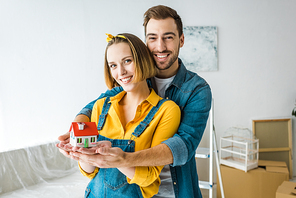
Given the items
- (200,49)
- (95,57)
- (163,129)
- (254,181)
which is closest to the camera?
(163,129)

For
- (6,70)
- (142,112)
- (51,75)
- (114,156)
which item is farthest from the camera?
(51,75)

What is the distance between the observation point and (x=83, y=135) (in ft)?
2.73

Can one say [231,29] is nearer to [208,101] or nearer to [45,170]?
[208,101]

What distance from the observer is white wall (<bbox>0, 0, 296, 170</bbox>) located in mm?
2822

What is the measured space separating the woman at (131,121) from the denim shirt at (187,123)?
6 centimetres

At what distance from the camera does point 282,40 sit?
3400mm

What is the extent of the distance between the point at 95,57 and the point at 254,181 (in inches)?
96.6

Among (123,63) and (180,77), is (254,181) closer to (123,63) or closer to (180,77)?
(180,77)

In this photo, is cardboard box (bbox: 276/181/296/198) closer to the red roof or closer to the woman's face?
the woman's face

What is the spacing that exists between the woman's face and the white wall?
2.09 meters

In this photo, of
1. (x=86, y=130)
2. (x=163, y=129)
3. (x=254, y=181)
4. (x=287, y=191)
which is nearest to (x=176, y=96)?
(x=163, y=129)

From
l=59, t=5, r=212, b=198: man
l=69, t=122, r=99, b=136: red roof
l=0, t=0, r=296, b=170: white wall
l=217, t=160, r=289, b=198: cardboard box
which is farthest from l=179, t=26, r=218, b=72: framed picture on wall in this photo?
l=69, t=122, r=99, b=136: red roof

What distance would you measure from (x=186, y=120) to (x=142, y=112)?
19cm

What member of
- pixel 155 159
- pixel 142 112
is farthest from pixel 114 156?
pixel 142 112
